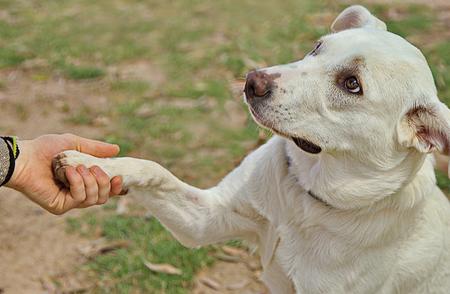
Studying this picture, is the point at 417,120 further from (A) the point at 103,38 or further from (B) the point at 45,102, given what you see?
(A) the point at 103,38

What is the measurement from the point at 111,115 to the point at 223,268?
5.97 ft

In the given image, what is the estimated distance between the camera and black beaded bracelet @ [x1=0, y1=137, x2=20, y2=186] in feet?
9.04

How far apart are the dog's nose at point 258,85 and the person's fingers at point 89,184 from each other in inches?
27.7

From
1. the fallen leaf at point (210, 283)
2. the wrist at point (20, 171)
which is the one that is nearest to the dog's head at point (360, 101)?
the wrist at point (20, 171)

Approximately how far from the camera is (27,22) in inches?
276

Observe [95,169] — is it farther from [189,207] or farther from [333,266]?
[333,266]

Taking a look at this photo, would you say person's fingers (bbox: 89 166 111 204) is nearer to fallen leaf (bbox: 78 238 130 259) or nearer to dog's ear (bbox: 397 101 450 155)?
dog's ear (bbox: 397 101 450 155)

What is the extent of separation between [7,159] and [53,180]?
0.68ft

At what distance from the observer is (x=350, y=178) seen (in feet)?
10.0

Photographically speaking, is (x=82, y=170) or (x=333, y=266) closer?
(x=82, y=170)

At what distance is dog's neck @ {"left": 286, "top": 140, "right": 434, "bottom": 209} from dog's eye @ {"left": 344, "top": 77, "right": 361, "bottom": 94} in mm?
296

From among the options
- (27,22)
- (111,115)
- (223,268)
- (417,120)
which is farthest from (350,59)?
(27,22)

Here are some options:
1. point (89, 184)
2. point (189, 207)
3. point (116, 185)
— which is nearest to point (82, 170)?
point (89, 184)

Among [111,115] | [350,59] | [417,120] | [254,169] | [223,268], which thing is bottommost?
[223,268]
